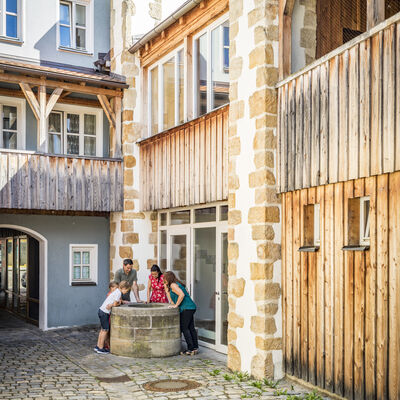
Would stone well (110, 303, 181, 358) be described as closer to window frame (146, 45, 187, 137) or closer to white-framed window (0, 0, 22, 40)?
window frame (146, 45, 187, 137)

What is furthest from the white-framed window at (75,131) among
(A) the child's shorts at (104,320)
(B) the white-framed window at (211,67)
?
(A) the child's shorts at (104,320)

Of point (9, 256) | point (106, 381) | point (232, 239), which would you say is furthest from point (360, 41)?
point (9, 256)

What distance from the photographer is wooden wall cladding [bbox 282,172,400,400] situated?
19.5 ft

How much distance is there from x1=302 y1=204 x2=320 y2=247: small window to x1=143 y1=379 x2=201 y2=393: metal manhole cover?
96.2 inches

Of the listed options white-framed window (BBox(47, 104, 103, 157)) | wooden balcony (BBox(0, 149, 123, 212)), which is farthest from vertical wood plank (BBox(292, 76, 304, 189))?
white-framed window (BBox(47, 104, 103, 157))

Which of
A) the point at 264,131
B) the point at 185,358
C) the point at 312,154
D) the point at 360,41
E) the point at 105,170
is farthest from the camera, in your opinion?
the point at 105,170

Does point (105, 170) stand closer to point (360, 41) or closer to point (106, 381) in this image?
point (106, 381)

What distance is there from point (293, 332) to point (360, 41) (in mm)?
3773

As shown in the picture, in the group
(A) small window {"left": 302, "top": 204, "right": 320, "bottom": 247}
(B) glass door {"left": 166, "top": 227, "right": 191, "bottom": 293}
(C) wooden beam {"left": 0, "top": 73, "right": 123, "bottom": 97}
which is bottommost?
(B) glass door {"left": 166, "top": 227, "right": 191, "bottom": 293}

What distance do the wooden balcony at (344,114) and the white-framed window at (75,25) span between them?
23.9 ft

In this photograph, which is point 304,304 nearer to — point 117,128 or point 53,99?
point 117,128

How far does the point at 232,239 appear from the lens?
866 cm

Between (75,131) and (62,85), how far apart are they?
66.2 inches

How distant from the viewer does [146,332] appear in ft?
31.1
